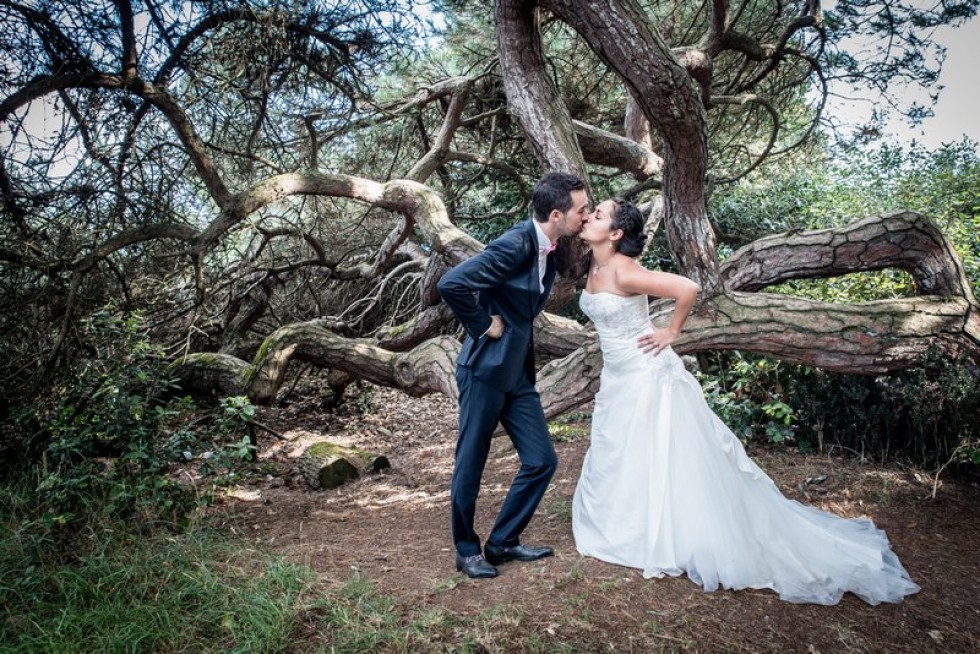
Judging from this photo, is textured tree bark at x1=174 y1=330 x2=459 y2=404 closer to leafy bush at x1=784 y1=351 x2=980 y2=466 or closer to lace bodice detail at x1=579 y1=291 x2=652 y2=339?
lace bodice detail at x1=579 y1=291 x2=652 y2=339

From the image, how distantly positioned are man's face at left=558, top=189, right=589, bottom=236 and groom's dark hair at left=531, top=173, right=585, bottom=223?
0.02 m

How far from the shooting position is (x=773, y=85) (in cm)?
836

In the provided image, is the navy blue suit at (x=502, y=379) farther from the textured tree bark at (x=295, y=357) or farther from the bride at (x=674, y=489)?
the textured tree bark at (x=295, y=357)

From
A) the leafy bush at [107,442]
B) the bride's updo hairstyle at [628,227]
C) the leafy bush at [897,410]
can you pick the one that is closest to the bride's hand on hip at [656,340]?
the bride's updo hairstyle at [628,227]

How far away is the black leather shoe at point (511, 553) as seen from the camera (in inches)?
149

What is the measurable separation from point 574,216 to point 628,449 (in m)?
1.33

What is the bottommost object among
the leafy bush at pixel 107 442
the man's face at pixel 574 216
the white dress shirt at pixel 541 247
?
the leafy bush at pixel 107 442

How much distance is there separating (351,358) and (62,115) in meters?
3.43

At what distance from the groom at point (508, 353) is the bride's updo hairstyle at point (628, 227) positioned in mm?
193

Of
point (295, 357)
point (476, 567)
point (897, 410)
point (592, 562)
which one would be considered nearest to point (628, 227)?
point (592, 562)

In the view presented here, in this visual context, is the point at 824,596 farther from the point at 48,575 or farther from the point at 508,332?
the point at 48,575

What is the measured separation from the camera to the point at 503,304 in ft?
11.7

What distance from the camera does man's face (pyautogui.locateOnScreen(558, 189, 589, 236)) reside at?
353cm

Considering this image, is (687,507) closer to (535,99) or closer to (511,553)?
(511,553)
